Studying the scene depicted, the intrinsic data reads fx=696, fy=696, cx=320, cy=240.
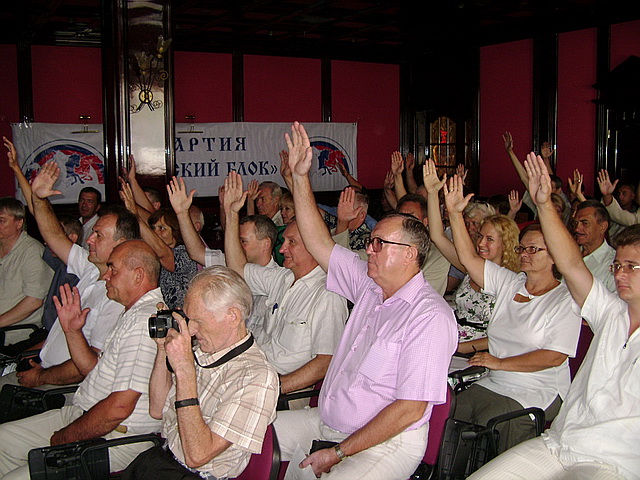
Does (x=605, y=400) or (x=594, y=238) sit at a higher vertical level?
(x=594, y=238)

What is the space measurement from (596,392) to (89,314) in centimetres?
245

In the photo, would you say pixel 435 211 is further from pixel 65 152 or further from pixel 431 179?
pixel 65 152

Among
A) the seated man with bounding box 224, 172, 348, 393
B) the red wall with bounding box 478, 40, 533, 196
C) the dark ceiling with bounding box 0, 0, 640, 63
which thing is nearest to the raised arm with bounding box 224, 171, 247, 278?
the seated man with bounding box 224, 172, 348, 393

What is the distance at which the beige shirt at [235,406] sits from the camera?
7.14 feet

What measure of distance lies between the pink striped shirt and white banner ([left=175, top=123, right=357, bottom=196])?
23.4ft

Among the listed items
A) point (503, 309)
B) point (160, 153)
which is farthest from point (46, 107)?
point (503, 309)

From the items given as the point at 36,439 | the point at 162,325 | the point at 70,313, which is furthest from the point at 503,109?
the point at 162,325

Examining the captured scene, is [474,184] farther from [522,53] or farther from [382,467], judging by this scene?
[382,467]

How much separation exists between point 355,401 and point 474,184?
7.92 m

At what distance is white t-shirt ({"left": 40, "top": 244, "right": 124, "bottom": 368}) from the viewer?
333 cm

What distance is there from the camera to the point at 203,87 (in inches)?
385

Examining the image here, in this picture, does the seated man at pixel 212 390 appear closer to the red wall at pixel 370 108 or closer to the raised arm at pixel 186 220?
the raised arm at pixel 186 220

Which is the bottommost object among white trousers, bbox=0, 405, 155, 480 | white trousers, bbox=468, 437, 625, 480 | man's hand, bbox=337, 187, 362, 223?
white trousers, bbox=0, 405, 155, 480

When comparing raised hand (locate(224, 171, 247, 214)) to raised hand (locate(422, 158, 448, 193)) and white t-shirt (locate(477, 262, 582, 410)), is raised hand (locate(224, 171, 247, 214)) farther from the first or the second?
white t-shirt (locate(477, 262, 582, 410))
